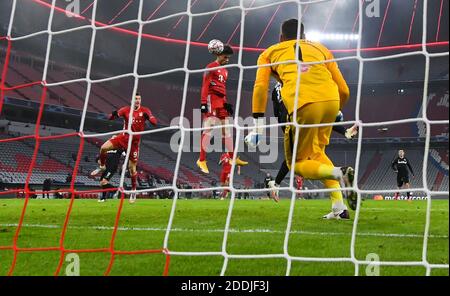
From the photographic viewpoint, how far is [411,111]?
3136cm

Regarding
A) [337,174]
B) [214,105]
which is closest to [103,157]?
[214,105]

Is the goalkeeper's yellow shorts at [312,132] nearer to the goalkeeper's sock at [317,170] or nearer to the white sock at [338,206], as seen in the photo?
the goalkeeper's sock at [317,170]

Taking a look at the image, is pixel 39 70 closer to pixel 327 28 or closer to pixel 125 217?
pixel 327 28

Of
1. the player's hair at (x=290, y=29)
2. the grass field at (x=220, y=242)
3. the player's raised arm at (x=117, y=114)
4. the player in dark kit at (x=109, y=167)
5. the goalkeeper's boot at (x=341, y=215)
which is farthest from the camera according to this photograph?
the player in dark kit at (x=109, y=167)

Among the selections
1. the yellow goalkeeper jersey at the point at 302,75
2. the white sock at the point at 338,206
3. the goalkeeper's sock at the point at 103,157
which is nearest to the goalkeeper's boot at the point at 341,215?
the white sock at the point at 338,206

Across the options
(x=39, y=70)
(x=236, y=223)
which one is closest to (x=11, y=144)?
(x=39, y=70)

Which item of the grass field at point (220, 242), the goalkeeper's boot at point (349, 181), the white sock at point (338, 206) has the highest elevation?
the goalkeeper's boot at point (349, 181)

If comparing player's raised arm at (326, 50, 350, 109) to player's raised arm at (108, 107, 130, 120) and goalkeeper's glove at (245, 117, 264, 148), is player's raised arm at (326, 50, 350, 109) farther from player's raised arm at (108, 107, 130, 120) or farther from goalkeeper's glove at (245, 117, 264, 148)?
player's raised arm at (108, 107, 130, 120)

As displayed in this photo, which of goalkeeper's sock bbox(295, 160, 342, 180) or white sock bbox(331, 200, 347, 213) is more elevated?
goalkeeper's sock bbox(295, 160, 342, 180)

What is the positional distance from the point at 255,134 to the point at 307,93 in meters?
0.61

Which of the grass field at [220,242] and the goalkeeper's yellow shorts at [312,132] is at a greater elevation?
the goalkeeper's yellow shorts at [312,132]

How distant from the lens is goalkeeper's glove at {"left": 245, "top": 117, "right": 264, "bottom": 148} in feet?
14.8

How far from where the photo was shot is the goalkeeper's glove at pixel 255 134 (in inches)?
177

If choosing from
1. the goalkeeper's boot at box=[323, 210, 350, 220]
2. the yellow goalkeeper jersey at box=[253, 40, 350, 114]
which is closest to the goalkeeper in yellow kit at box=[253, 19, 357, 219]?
the yellow goalkeeper jersey at box=[253, 40, 350, 114]
